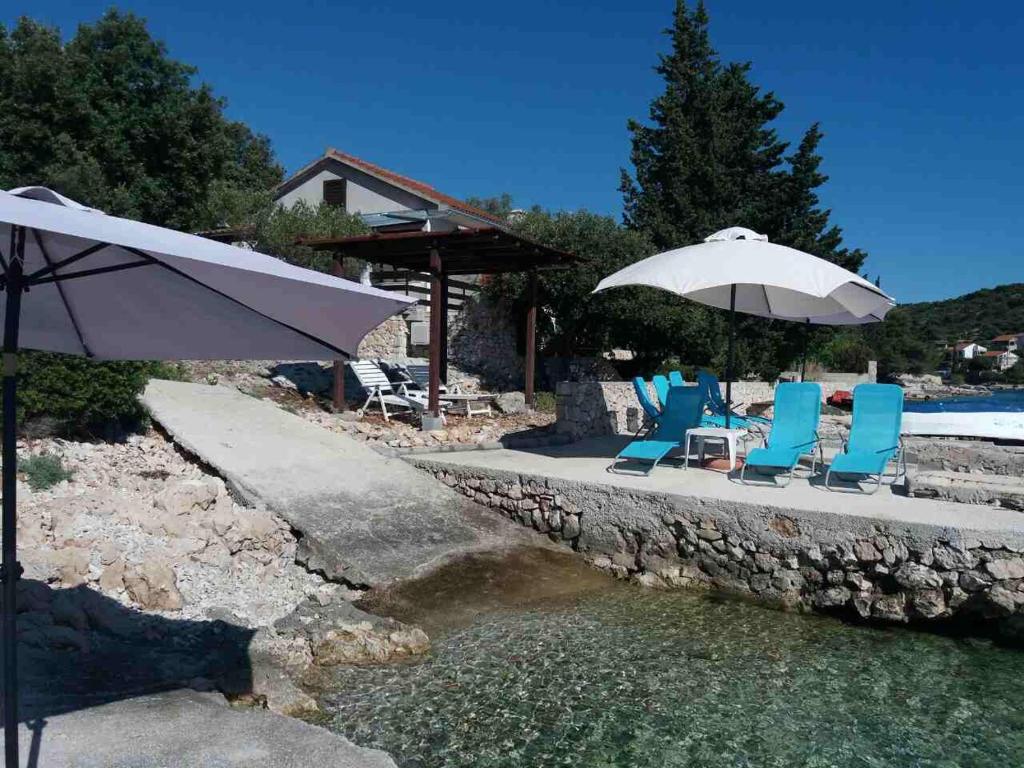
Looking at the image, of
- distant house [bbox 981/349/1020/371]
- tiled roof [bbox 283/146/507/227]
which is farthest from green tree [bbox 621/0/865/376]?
distant house [bbox 981/349/1020/371]

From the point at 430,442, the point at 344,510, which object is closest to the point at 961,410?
the point at 430,442

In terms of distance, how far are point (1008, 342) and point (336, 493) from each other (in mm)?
100284

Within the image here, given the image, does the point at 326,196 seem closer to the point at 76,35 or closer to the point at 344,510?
the point at 76,35

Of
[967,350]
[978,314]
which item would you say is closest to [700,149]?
[967,350]

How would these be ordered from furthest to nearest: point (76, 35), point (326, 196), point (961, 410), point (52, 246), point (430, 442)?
1. point (326, 196)
2. point (76, 35)
3. point (961, 410)
4. point (430, 442)
5. point (52, 246)

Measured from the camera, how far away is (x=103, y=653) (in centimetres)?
461

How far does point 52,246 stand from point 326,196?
25.4 meters

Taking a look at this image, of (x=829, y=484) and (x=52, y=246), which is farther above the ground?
(x=52, y=246)

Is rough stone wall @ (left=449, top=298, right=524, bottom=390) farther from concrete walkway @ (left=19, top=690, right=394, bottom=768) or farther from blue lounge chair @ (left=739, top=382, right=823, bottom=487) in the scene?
concrete walkway @ (left=19, top=690, right=394, bottom=768)

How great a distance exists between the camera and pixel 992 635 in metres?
6.21

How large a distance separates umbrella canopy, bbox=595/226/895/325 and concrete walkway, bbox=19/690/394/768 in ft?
19.3

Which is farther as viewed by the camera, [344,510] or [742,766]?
[344,510]

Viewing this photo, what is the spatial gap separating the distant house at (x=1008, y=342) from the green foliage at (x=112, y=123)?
284 ft

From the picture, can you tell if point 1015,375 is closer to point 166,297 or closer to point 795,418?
point 795,418
